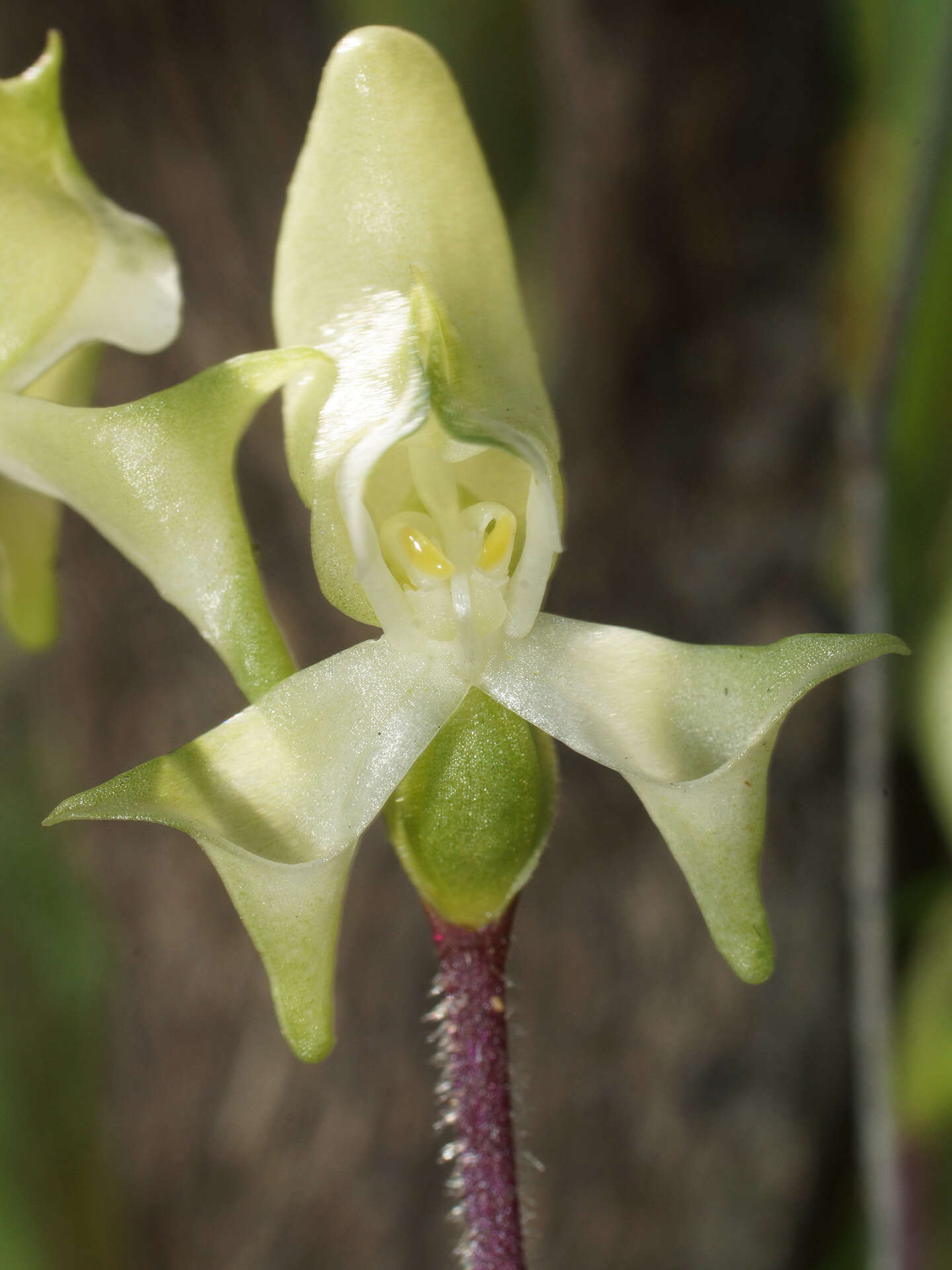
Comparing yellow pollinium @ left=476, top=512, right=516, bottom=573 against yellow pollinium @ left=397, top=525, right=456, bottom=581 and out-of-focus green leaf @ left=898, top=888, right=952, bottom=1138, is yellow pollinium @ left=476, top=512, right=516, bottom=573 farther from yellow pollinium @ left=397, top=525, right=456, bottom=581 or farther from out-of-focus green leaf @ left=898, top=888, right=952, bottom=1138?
out-of-focus green leaf @ left=898, top=888, right=952, bottom=1138

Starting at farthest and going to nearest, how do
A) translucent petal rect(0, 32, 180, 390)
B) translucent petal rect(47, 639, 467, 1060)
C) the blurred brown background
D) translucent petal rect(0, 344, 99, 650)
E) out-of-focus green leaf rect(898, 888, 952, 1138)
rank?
the blurred brown background < out-of-focus green leaf rect(898, 888, 952, 1138) < translucent petal rect(0, 344, 99, 650) < translucent petal rect(0, 32, 180, 390) < translucent petal rect(47, 639, 467, 1060)

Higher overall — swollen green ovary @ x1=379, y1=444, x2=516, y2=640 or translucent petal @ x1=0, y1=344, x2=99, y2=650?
swollen green ovary @ x1=379, y1=444, x2=516, y2=640

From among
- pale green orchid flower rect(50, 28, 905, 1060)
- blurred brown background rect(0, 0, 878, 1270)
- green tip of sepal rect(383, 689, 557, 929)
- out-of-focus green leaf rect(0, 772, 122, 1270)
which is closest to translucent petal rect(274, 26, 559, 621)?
pale green orchid flower rect(50, 28, 905, 1060)

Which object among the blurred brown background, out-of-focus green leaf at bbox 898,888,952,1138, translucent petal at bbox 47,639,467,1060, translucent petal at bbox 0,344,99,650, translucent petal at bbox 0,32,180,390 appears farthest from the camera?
the blurred brown background

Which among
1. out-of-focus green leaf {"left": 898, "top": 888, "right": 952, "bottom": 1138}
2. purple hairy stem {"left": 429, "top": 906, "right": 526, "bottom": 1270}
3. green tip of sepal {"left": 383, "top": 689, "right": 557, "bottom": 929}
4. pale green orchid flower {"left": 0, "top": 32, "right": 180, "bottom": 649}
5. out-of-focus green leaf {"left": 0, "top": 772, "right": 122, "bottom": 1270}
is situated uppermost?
pale green orchid flower {"left": 0, "top": 32, "right": 180, "bottom": 649}

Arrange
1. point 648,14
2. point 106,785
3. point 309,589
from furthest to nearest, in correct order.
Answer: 1. point 309,589
2. point 648,14
3. point 106,785

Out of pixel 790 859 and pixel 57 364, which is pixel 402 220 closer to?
pixel 57 364

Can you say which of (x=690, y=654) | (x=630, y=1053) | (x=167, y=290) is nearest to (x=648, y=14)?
(x=167, y=290)

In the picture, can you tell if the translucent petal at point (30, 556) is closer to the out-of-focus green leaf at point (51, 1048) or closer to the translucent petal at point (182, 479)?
the translucent petal at point (182, 479)
